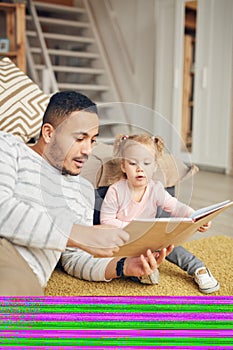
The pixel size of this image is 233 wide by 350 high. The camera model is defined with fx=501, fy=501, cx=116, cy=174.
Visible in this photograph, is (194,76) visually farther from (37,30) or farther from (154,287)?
(154,287)

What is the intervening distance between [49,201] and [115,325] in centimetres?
49

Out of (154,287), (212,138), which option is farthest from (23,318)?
(212,138)

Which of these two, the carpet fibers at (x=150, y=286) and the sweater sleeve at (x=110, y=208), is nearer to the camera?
the sweater sleeve at (x=110, y=208)

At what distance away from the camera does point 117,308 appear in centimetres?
90

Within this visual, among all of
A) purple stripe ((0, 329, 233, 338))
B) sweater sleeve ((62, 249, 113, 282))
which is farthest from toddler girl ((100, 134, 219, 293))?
sweater sleeve ((62, 249, 113, 282))

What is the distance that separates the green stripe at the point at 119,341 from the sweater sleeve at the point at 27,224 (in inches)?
17.3

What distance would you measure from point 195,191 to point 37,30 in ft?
8.71

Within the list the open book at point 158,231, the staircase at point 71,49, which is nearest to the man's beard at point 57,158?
the open book at point 158,231

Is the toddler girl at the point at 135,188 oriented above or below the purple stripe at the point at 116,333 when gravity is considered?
above

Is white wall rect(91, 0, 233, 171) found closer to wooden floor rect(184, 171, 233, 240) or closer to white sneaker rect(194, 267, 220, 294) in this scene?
wooden floor rect(184, 171, 233, 240)

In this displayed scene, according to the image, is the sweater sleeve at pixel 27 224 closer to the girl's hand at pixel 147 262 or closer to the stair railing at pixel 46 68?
the girl's hand at pixel 147 262

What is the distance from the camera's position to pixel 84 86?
563 centimetres

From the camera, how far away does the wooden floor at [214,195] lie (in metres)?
2.74

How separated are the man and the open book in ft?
0.12
